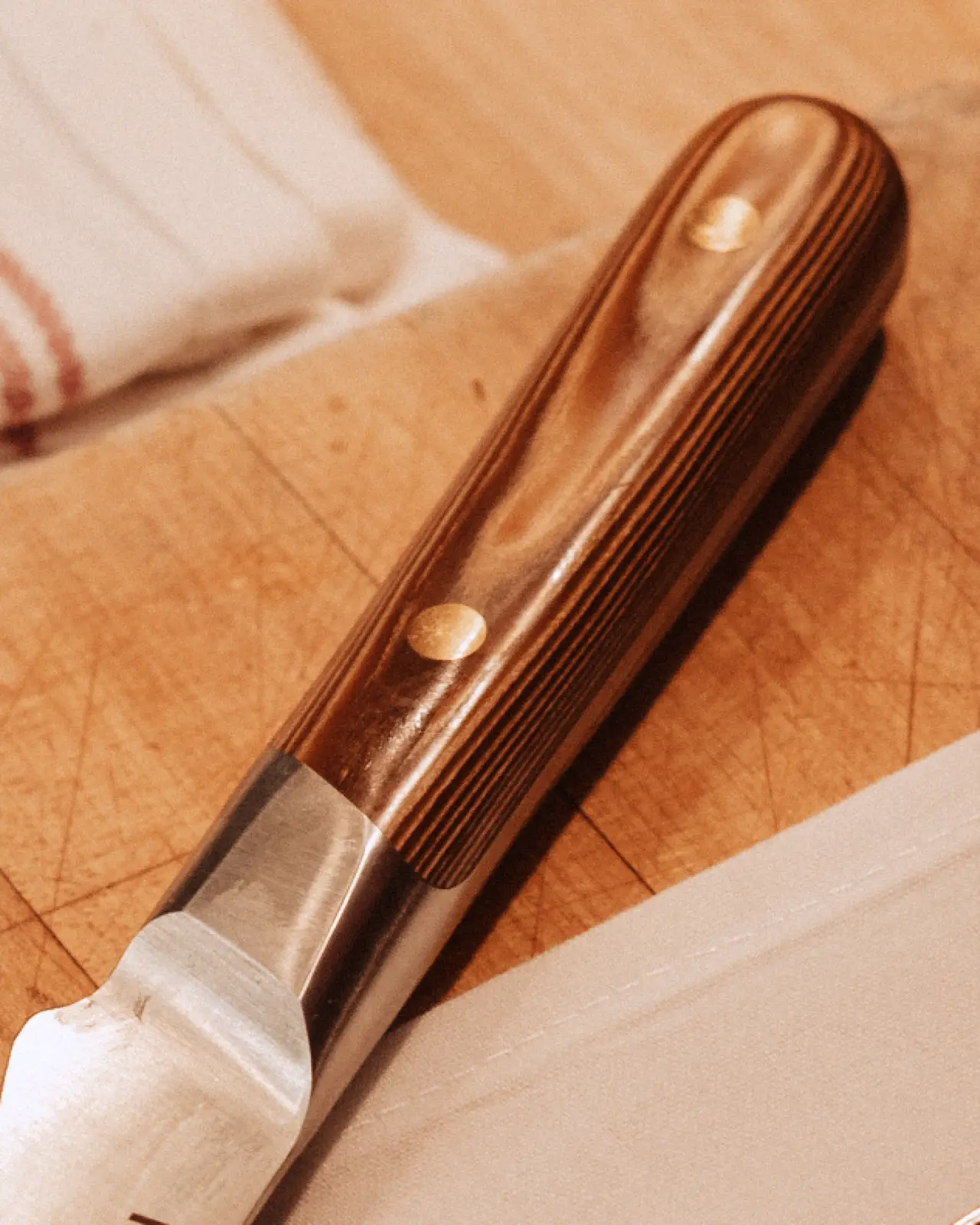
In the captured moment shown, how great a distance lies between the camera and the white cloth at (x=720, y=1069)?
1.30 feet

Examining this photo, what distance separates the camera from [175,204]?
0.62 m

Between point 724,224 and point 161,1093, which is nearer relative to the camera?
point 161,1093

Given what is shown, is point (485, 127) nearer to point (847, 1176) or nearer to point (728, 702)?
point (728, 702)

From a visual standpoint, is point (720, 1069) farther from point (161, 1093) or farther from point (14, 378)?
point (14, 378)

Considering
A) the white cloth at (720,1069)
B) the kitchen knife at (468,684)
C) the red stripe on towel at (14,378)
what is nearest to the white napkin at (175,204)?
the red stripe on towel at (14,378)

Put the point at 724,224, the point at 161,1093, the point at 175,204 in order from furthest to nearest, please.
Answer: the point at 175,204 → the point at 724,224 → the point at 161,1093

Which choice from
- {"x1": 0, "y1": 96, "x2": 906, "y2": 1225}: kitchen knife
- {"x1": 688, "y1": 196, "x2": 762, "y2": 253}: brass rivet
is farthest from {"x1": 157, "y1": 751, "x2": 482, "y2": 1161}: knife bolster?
{"x1": 688, "y1": 196, "x2": 762, "y2": 253}: brass rivet

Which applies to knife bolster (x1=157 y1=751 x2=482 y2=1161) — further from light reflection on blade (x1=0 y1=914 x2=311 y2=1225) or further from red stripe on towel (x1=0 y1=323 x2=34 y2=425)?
red stripe on towel (x1=0 y1=323 x2=34 y2=425)

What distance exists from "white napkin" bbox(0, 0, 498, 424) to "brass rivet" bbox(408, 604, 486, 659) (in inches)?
9.2

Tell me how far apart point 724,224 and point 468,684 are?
193 mm

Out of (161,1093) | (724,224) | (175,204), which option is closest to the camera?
(161,1093)

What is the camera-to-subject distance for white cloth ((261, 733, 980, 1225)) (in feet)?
1.30

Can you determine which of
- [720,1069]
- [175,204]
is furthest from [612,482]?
[175,204]

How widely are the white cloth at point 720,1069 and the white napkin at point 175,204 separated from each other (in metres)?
0.32
